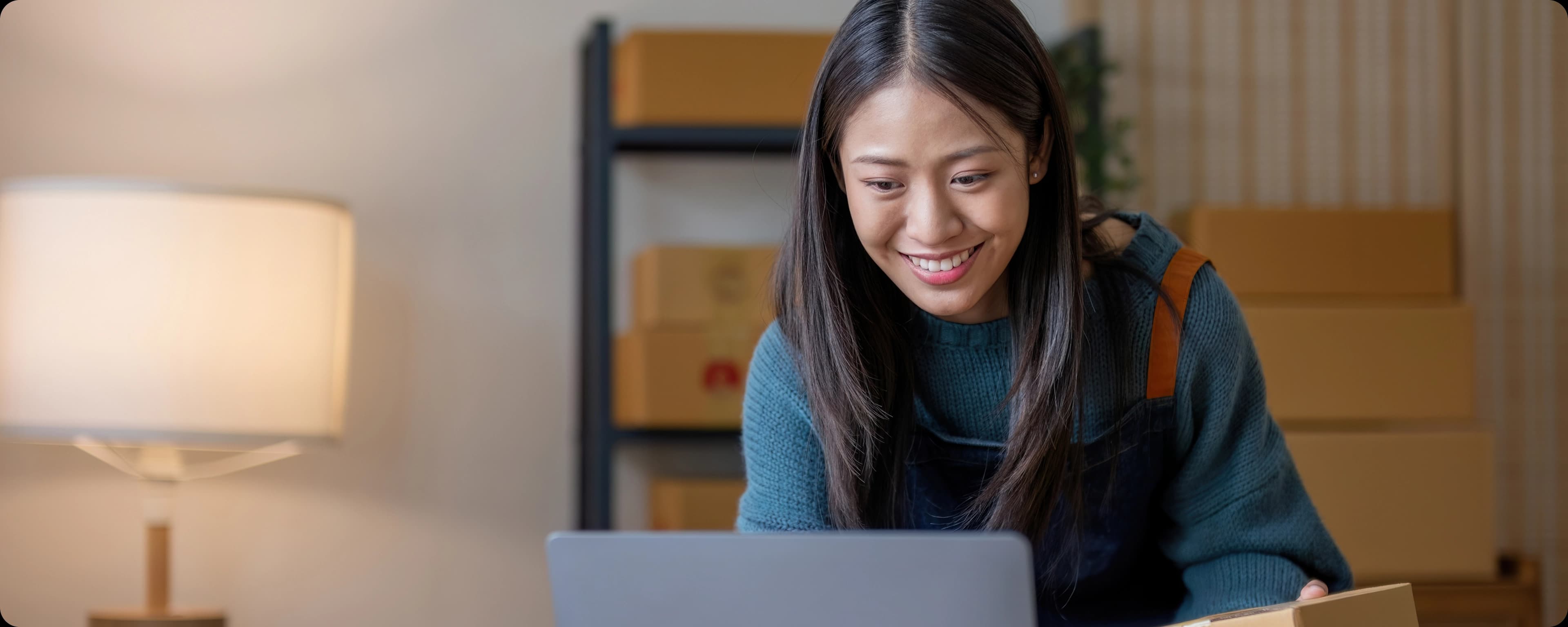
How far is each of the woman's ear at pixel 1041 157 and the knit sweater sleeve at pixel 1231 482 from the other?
0.15 metres

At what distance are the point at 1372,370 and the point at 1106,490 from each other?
1287 mm

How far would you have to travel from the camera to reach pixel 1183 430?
3.49 ft

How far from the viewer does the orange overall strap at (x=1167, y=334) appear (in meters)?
1.05

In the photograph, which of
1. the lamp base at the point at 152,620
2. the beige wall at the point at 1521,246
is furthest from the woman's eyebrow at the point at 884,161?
the beige wall at the point at 1521,246

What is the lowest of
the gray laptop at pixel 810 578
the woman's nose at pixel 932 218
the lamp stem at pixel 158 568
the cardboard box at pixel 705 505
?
the lamp stem at pixel 158 568

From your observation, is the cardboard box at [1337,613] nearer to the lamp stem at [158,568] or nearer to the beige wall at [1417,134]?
the lamp stem at [158,568]

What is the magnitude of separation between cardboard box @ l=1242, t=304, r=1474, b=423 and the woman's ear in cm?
126

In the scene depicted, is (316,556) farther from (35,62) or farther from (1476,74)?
(1476,74)

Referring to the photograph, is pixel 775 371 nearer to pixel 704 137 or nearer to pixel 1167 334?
pixel 1167 334

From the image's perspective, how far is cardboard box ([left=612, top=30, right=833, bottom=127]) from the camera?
2143 millimetres

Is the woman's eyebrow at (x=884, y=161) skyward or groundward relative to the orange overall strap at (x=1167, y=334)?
skyward

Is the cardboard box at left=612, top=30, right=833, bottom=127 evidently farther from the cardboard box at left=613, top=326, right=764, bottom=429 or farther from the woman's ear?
the woman's ear

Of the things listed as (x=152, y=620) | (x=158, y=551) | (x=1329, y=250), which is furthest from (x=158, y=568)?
(x=1329, y=250)

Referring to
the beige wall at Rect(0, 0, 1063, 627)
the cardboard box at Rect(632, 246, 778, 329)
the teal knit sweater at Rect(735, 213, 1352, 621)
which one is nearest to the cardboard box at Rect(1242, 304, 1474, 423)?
the cardboard box at Rect(632, 246, 778, 329)
